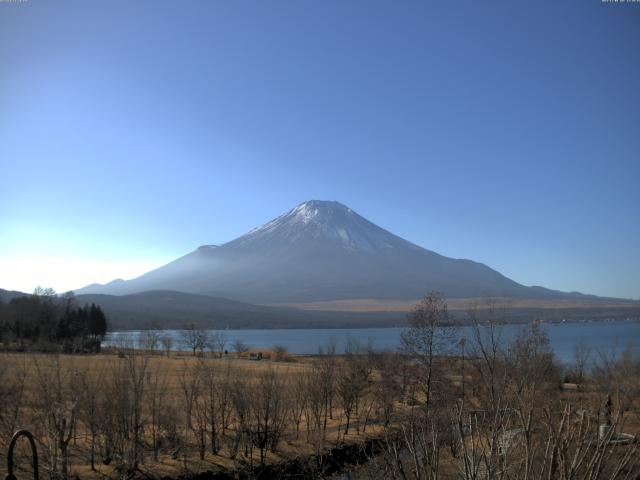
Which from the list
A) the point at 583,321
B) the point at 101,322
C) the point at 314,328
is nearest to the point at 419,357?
the point at 101,322

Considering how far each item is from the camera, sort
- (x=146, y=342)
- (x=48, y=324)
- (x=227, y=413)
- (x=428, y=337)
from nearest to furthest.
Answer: (x=227, y=413), (x=428, y=337), (x=146, y=342), (x=48, y=324)

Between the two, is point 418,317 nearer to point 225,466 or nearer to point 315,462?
point 315,462

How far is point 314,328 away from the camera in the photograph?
591ft

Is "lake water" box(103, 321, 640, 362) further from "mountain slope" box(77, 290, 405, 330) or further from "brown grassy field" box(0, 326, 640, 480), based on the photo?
"brown grassy field" box(0, 326, 640, 480)

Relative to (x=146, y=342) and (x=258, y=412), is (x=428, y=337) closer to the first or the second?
(x=258, y=412)

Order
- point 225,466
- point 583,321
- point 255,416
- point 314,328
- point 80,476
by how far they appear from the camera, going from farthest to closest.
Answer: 1. point 314,328
2. point 583,321
3. point 255,416
4. point 225,466
5. point 80,476

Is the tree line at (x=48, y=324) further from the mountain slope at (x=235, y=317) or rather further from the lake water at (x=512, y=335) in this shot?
the mountain slope at (x=235, y=317)

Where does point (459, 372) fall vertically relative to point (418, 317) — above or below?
below

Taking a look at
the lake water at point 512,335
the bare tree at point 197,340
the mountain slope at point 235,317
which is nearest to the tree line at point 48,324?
the lake water at point 512,335

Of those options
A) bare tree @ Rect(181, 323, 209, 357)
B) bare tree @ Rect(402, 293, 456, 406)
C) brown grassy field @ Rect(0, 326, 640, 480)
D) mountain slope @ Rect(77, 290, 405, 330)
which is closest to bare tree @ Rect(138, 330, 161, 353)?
brown grassy field @ Rect(0, 326, 640, 480)

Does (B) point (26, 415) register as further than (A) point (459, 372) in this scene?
No

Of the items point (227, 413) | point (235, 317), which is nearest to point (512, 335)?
point (227, 413)


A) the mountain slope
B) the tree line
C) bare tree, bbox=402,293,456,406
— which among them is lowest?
the mountain slope

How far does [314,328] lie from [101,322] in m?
106
